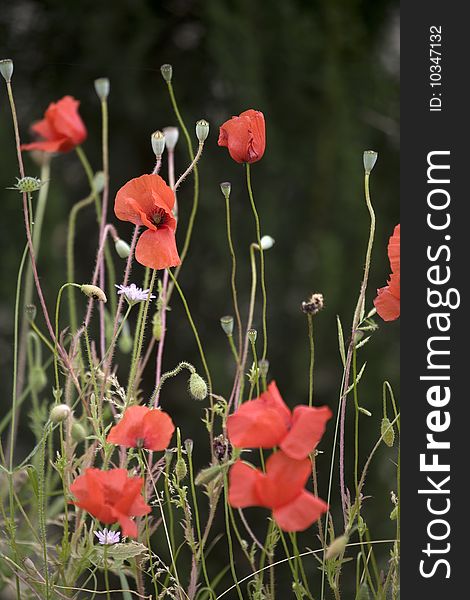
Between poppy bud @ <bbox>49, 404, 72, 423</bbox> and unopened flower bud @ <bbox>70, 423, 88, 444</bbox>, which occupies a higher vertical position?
poppy bud @ <bbox>49, 404, 72, 423</bbox>

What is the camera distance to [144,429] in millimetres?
575

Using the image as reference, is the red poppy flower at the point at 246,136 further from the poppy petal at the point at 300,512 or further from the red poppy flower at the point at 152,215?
the poppy petal at the point at 300,512

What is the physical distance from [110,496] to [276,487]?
104 millimetres

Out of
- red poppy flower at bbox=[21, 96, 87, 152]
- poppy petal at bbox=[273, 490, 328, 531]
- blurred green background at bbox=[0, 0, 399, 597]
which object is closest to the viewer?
poppy petal at bbox=[273, 490, 328, 531]

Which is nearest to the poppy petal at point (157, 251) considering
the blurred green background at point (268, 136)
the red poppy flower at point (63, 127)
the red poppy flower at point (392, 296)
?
the red poppy flower at point (392, 296)

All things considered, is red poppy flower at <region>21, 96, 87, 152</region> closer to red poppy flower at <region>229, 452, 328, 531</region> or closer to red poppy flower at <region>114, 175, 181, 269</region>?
red poppy flower at <region>114, 175, 181, 269</region>

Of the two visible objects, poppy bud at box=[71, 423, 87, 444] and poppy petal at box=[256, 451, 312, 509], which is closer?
poppy petal at box=[256, 451, 312, 509]

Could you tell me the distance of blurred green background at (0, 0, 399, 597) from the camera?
1614 mm

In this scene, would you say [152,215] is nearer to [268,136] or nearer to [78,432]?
[78,432]

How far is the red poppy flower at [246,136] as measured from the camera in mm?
650

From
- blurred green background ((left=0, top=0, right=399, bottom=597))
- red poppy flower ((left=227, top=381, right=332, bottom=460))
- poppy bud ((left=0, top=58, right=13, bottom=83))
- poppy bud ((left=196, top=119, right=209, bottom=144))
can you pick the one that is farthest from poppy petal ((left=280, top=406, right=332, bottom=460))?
blurred green background ((left=0, top=0, right=399, bottom=597))

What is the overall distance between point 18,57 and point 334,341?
2.33ft

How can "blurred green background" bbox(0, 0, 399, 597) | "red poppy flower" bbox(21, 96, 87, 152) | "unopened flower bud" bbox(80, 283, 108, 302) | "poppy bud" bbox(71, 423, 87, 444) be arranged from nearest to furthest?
"unopened flower bud" bbox(80, 283, 108, 302)
"poppy bud" bbox(71, 423, 87, 444)
"red poppy flower" bbox(21, 96, 87, 152)
"blurred green background" bbox(0, 0, 399, 597)

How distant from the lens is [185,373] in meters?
1.67
